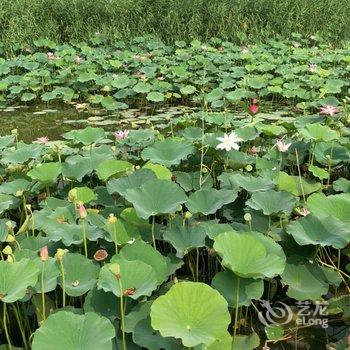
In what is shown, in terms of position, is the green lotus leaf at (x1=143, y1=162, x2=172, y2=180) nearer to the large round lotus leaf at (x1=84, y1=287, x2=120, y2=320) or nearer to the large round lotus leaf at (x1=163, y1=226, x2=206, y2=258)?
the large round lotus leaf at (x1=163, y1=226, x2=206, y2=258)

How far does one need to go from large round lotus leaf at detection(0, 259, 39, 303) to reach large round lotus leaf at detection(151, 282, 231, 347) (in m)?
0.40

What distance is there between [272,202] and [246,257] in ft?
1.67

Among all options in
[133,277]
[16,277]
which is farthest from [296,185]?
[16,277]

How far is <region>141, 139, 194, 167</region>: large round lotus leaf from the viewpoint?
2652 mm

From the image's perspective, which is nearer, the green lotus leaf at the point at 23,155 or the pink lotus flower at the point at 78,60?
the green lotus leaf at the point at 23,155

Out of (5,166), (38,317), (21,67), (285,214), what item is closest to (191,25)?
(21,67)

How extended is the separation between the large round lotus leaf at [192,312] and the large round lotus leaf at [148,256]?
1.08ft

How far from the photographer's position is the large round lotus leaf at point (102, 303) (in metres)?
1.68

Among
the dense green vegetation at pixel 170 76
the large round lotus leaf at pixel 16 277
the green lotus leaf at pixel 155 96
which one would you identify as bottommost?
the dense green vegetation at pixel 170 76

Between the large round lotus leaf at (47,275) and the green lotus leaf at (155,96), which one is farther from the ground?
the large round lotus leaf at (47,275)

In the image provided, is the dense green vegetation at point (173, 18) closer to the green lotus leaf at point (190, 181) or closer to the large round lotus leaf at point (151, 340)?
the green lotus leaf at point (190, 181)

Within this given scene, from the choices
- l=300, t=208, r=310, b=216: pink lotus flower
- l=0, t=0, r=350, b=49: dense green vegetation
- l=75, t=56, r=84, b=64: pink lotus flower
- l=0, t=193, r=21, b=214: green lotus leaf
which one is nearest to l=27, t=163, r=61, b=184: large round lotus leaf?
l=0, t=193, r=21, b=214: green lotus leaf

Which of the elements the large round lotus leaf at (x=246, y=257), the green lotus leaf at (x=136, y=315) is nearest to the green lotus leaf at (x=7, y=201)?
the green lotus leaf at (x=136, y=315)

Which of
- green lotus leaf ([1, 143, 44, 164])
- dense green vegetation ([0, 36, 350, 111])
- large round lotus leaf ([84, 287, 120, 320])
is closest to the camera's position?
large round lotus leaf ([84, 287, 120, 320])
